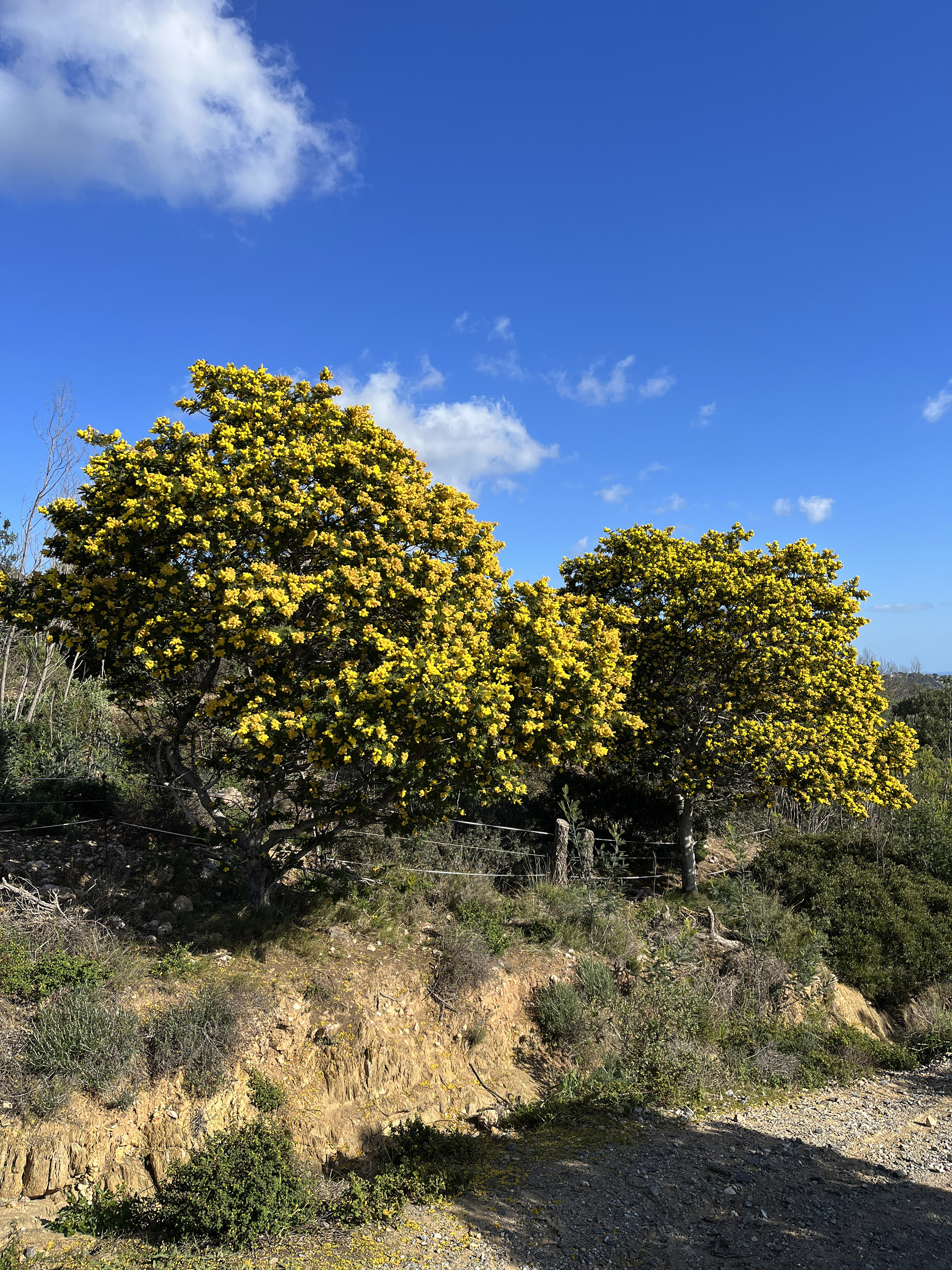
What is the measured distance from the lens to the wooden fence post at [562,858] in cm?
1162

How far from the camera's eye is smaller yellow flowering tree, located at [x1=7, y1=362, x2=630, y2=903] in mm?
7219

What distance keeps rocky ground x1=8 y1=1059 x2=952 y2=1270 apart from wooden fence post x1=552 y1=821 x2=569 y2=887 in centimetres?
388

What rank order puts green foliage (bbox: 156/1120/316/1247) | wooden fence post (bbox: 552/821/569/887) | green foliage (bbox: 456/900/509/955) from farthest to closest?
wooden fence post (bbox: 552/821/569/887), green foliage (bbox: 456/900/509/955), green foliage (bbox: 156/1120/316/1247)

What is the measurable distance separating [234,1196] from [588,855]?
23.2 ft

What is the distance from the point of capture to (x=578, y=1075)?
28.7 ft

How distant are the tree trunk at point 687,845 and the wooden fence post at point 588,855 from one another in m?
2.32

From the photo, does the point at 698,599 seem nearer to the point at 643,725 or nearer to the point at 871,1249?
the point at 643,725

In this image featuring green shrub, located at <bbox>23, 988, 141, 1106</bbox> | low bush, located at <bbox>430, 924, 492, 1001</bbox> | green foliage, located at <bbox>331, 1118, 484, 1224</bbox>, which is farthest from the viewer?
low bush, located at <bbox>430, 924, 492, 1001</bbox>

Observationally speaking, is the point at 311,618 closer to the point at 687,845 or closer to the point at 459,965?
the point at 459,965

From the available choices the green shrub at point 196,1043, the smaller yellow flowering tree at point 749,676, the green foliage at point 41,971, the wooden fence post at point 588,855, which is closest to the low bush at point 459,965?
the green shrub at point 196,1043

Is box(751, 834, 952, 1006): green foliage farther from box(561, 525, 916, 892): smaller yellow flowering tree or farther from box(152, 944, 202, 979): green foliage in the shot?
box(152, 944, 202, 979): green foliage

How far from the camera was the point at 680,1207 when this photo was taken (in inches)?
245

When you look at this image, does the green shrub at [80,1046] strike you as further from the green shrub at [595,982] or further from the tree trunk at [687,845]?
the tree trunk at [687,845]

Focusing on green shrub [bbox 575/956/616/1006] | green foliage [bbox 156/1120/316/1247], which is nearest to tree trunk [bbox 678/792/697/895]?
green shrub [bbox 575/956/616/1006]
